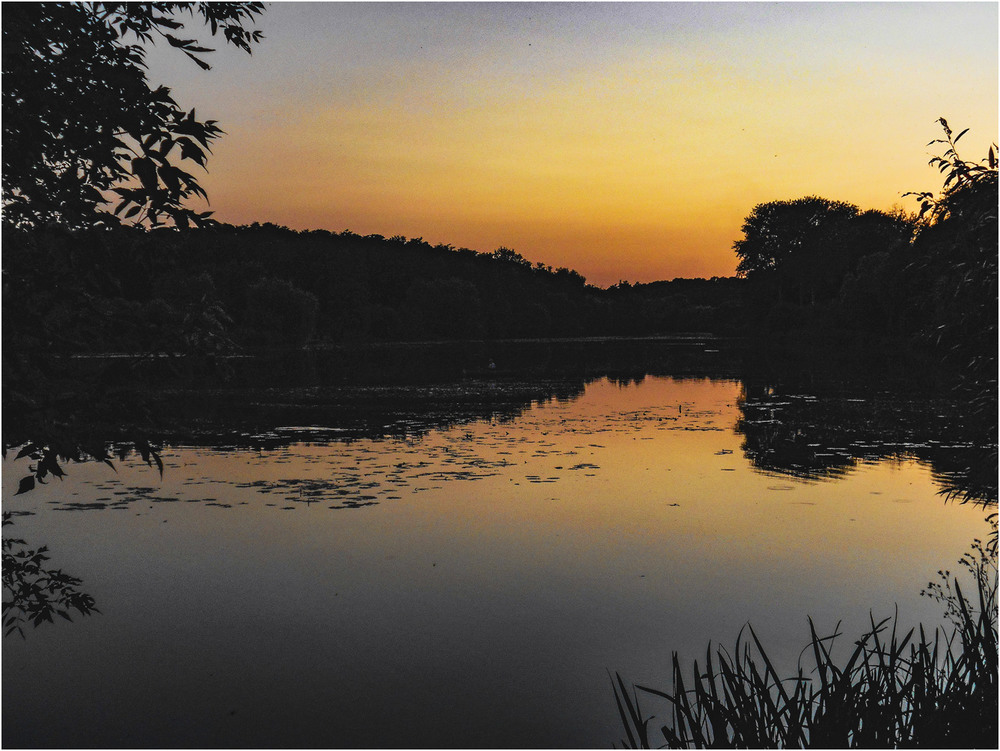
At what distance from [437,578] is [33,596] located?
4.02 metres

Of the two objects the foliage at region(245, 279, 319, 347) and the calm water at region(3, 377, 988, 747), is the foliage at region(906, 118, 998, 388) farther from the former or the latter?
the foliage at region(245, 279, 319, 347)

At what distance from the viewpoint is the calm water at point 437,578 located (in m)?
6.76

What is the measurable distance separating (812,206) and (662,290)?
72840 mm

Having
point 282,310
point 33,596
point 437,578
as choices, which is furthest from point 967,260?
point 282,310

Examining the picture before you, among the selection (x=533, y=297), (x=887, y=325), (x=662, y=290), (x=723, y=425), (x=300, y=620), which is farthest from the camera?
(x=662, y=290)

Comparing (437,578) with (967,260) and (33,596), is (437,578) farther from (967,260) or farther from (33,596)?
(967,260)

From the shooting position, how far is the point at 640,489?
14.4 m

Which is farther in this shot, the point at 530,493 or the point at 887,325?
the point at 887,325

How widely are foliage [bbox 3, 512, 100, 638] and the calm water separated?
0.22 m

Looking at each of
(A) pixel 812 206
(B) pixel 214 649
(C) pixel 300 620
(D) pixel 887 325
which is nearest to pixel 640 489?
(C) pixel 300 620

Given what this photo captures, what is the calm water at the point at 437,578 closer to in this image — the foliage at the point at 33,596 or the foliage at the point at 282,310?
the foliage at the point at 33,596

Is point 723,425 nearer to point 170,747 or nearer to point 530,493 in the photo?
point 530,493

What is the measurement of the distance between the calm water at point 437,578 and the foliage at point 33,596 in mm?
223

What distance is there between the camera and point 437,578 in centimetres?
977
